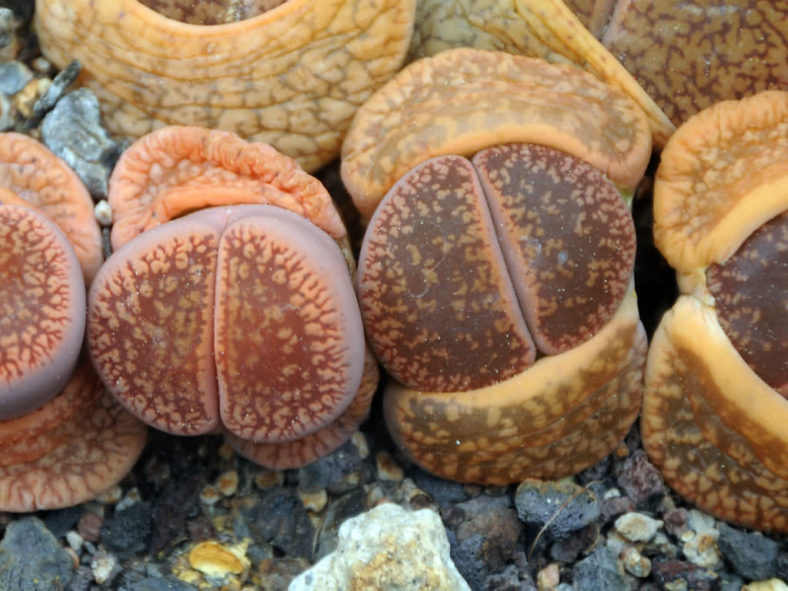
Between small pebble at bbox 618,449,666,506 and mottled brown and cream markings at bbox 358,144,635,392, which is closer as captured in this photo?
mottled brown and cream markings at bbox 358,144,635,392

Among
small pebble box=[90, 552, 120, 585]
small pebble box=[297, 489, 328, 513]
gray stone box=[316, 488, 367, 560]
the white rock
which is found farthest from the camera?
small pebble box=[297, 489, 328, 513]

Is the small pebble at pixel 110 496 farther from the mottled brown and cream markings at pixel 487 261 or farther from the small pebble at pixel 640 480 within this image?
the small pebble at pixel 640 480

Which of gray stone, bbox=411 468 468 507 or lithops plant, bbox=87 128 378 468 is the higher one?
lithops plant, bbox=87 128 378 468

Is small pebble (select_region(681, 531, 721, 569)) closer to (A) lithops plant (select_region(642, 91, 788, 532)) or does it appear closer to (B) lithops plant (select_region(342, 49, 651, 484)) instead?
(A) lithops plant (select_region(642, 91, 788, 532))

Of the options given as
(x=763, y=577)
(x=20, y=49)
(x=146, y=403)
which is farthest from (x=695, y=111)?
(x=20, y=49)

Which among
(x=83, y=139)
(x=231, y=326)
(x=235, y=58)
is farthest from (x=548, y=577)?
(x=83, y=139)

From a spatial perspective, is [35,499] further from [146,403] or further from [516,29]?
[516,29]

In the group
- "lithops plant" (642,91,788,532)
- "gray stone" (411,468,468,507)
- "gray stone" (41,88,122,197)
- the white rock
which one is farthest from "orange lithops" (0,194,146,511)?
"lithops plant" (642,91,788,532)
